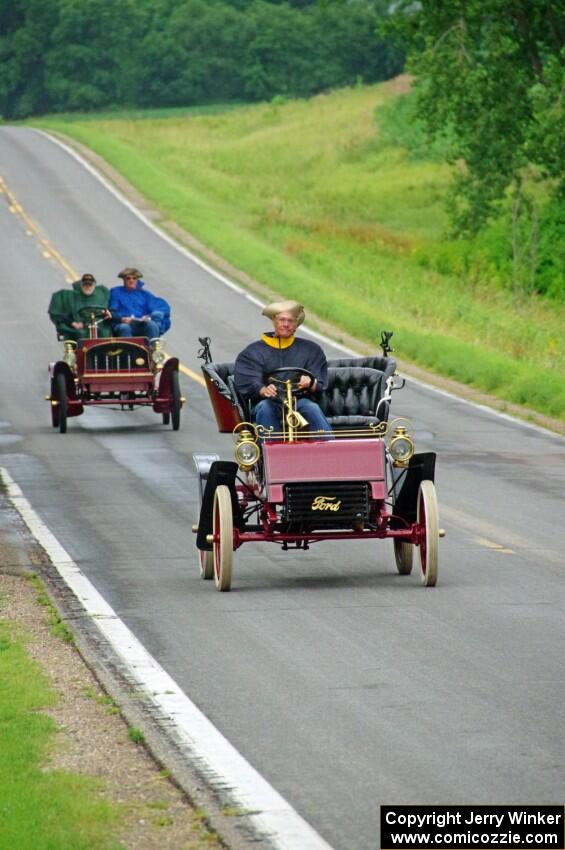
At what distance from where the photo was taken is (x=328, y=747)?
7430mm

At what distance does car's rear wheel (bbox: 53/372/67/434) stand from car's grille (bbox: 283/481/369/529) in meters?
11.6

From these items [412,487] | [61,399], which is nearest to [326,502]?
Answer: [412,487]

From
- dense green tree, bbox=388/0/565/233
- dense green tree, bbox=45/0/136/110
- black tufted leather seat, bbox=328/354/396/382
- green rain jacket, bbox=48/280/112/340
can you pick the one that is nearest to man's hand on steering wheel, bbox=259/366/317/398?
black tufted leather seat, bbox=328/354/396/382

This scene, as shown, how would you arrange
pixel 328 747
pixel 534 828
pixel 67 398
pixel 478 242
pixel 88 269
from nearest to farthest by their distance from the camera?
pixel 534 828 < pixel 328 747 < pixel 67 398 < pixel 88 269 < pixel 478 242

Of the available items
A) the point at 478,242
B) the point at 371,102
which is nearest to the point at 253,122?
the point at 371,102

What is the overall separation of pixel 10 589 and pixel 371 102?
85.5m

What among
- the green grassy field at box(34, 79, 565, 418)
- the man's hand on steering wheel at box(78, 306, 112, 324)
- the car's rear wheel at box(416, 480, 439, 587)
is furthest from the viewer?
the green grassy field at box(34, 79, 565, 418)

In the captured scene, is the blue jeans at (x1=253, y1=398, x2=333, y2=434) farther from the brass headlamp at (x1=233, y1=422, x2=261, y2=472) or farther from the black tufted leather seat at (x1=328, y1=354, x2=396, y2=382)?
the black tufted leather seat at (x1=328, y1=354, x2=396, y2=382)

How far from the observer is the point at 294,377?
13.0 meters

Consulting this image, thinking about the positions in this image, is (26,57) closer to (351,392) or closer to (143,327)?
(143,327)

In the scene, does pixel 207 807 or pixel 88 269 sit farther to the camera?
pixel 88 269

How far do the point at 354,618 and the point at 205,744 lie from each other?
10.2ft

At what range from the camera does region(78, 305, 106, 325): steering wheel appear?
2381cm

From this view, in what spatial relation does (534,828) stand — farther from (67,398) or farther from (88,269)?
(88,269)
